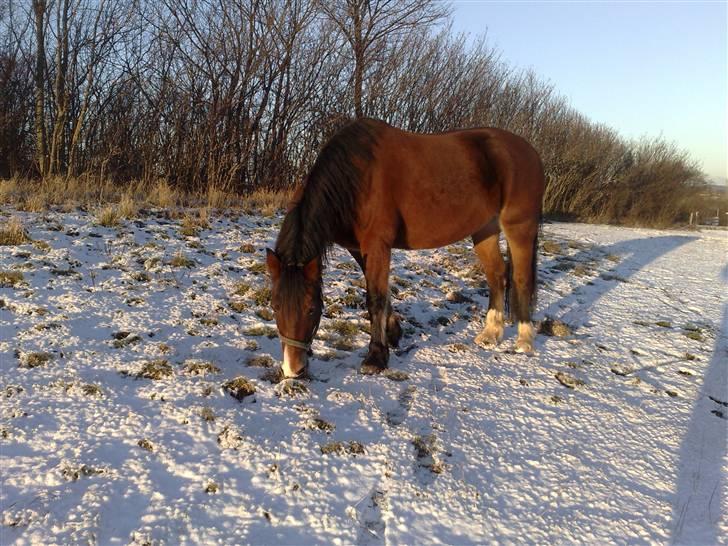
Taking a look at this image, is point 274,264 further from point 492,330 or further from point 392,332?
point 492,330

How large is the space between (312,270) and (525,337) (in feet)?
7.03

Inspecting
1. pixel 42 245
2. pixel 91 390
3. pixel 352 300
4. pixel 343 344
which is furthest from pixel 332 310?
pixel 42 245

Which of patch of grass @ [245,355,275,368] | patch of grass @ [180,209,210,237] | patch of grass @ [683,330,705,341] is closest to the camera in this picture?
patch of grass @ [245,355,275,368]

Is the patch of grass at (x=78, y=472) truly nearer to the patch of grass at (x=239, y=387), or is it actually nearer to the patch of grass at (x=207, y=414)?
the patch of grass at (x=207, y=414)

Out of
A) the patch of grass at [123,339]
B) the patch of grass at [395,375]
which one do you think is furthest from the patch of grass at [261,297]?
the patch of grass at [395,375]

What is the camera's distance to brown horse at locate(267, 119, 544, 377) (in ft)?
9.75

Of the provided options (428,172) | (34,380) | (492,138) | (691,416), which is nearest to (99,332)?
(34,380)

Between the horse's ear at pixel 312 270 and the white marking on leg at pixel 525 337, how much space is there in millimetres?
2017

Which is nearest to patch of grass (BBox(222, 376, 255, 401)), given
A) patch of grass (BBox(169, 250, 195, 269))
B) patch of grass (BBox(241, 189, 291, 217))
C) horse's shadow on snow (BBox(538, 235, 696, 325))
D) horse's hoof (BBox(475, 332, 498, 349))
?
horse's hoof (BBox(475, 332, 498, 349))

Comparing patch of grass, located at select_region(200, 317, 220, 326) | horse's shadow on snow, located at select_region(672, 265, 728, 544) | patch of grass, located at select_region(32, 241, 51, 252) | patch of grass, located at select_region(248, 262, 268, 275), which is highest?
patch of grass, located at select_region(32, 241, 51, 252)

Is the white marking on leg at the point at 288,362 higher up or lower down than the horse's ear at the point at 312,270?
lower down

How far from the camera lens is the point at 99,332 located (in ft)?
10.9

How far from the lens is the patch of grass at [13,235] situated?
4.55 m

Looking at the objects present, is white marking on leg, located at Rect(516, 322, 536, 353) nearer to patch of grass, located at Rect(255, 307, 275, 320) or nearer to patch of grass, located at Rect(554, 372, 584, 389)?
patch of grass, located at Rect(554, 372, 584, 389)
